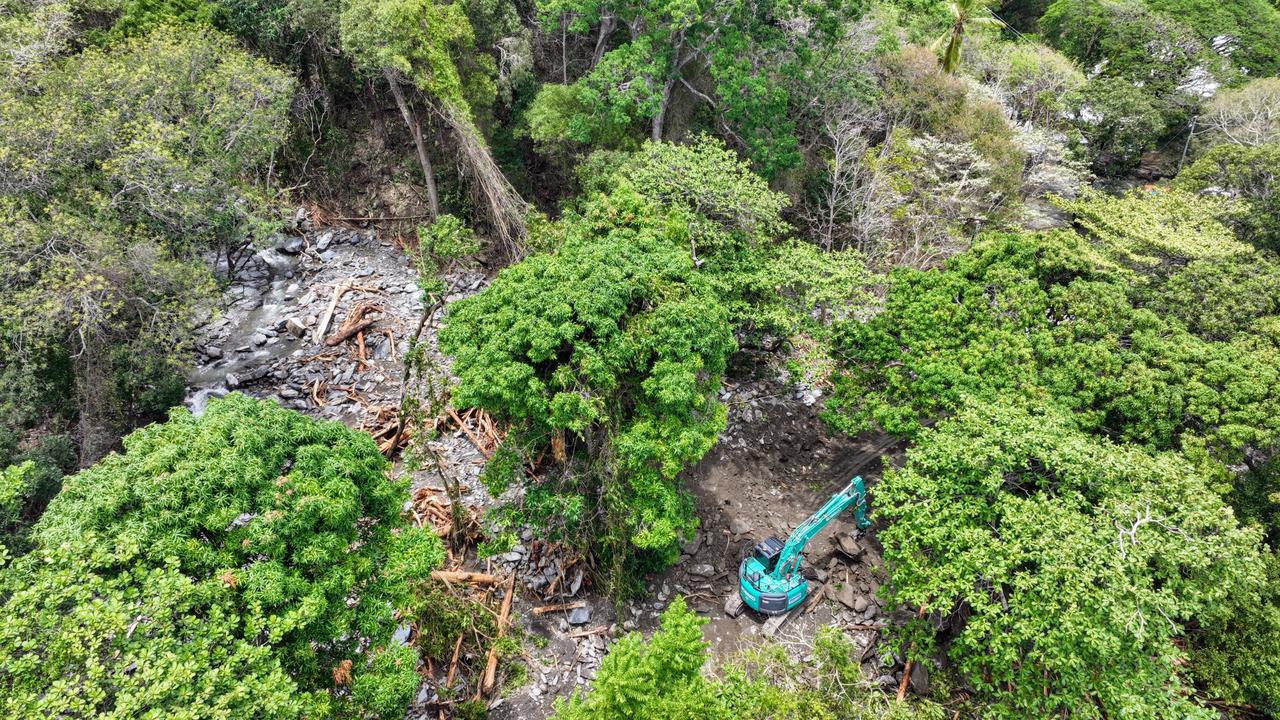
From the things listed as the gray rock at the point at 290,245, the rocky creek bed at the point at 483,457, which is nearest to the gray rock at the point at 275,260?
the rocky creek bed at the point at 483,457

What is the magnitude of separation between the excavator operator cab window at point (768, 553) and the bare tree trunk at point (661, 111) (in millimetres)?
15453

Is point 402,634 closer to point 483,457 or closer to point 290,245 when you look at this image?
point 483,457

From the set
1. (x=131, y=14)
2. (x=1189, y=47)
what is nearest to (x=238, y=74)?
(x=131, y=14)

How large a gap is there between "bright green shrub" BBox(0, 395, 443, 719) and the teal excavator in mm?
8610

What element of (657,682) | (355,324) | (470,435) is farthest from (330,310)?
(657,682)

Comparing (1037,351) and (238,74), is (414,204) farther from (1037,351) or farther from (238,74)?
(1037,351)

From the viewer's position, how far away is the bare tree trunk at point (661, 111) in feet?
72.5

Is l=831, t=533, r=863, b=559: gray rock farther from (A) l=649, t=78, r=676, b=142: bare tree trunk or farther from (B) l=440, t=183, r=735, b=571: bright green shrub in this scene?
(A) l=649, t=78, r=676, b=142: bare tree trunk

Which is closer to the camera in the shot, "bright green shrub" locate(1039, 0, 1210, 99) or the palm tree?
the palm tree

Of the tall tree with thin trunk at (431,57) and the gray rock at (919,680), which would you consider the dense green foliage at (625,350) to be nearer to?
the tall tree with thin trunk at (431,57)

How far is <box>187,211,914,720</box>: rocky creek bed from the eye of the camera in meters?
15.2

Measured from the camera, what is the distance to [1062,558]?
12242mm

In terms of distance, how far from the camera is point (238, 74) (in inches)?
806

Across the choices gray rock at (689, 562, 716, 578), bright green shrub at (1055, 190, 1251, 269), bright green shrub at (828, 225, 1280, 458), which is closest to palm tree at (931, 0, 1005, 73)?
bright green shrub at (1055, 190, 1251, 269)
